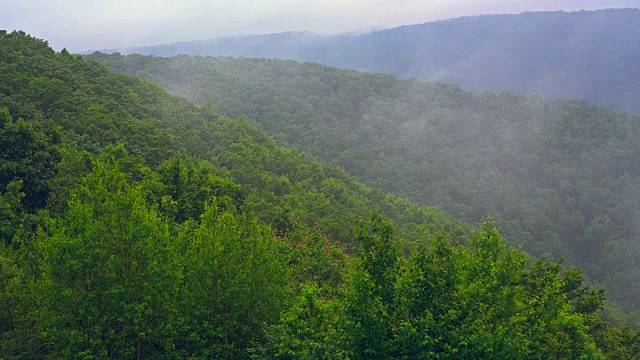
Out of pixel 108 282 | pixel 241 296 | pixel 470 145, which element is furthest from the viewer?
pixel 470 145

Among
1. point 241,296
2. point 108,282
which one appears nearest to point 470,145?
point 241,296

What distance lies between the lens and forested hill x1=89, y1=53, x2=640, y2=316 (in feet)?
340

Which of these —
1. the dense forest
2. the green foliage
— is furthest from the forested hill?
the green foliage

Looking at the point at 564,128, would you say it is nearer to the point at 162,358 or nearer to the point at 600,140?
the point at 600,140

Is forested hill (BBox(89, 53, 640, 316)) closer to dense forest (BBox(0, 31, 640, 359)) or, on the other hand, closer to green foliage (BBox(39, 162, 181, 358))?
dense forest (BBox(0, 31, 640, 359))

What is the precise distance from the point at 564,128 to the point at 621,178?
23061mm

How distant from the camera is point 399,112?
14688cm

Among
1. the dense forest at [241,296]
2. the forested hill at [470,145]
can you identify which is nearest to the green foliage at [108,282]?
the dense forest at [241,296]

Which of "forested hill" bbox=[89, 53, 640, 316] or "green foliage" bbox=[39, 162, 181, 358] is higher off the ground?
"green foliage" bbox=[39, 162, 181, 358]

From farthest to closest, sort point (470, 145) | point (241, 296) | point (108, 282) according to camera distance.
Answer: point (470, 145) < point (241, 296) < point (108, 282)

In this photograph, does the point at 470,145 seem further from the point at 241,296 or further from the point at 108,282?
the point at 108,282

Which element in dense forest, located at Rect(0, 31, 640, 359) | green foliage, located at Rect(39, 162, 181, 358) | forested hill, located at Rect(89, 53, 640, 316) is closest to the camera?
dense forest, located at Rect(0, 31, 640, 359)

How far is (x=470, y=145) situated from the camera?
13262 cm

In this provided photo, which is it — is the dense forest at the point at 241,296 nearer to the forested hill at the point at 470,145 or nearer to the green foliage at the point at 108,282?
the green foliage at the point at 108,282
